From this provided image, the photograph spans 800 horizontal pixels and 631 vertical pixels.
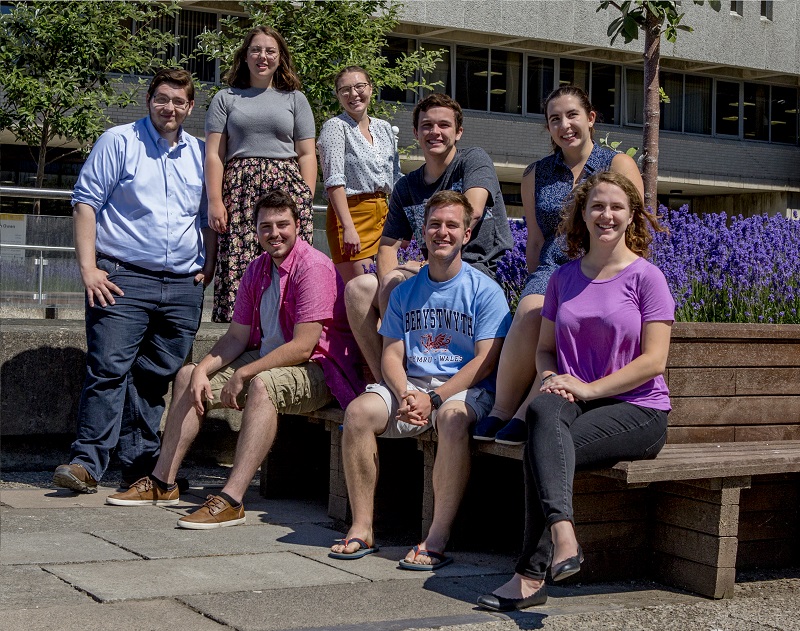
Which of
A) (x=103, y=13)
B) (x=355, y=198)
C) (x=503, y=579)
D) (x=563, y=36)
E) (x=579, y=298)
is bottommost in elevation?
(x=503, y=579)

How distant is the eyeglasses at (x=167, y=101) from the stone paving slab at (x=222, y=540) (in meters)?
2.45

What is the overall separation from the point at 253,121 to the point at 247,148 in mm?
159

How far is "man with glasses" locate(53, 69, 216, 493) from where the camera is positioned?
6625 mm

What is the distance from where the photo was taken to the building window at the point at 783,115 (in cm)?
3581

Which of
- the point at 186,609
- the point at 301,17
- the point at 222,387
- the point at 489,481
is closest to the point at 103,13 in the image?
the point at 301,17

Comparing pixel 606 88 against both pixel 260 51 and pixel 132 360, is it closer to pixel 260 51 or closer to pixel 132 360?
pixel 260 51

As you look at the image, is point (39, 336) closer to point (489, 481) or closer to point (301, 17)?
point (489, 481)

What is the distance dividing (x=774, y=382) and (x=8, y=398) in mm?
4478

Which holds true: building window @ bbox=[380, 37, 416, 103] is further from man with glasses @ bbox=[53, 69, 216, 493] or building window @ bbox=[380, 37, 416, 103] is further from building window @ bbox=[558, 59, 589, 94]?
man with glasses @ bbox=[53, 69, 216, 493]

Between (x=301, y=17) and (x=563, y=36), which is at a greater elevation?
(x=563, y=36)

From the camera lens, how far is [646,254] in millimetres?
5164

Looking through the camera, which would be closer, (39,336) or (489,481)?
(489,481)

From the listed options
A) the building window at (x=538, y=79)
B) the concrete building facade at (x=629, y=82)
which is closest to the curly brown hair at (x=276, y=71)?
the concrete building facade at (x=629, y=82)

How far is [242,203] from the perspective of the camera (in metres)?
6.91
